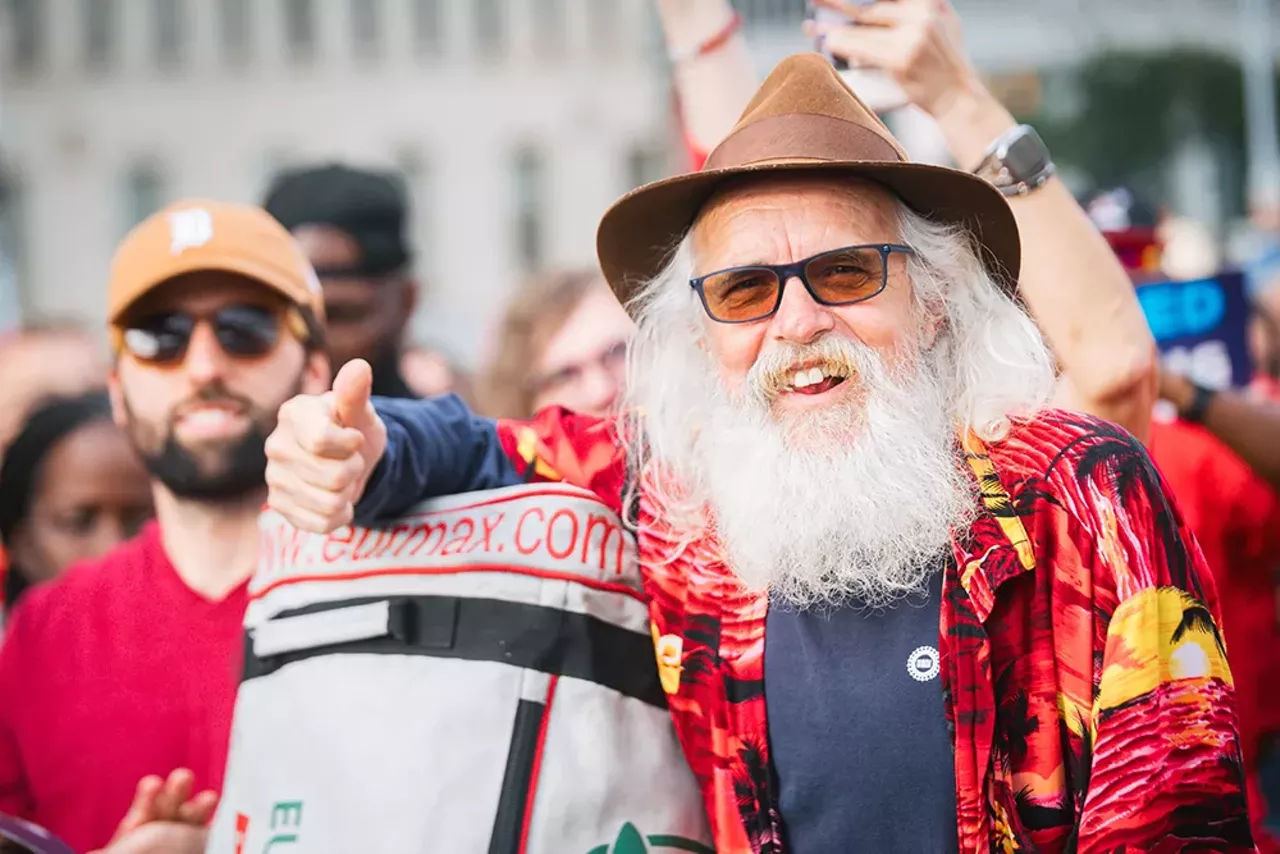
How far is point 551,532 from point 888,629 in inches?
20.6

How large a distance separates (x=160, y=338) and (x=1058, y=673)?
5.96 feet

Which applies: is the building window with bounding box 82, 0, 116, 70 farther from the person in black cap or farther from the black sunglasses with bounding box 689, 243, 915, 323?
the black sunglasses with bounding box 689, 243, 915, 323

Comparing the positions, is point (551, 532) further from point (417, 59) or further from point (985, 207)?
point (417, 59)

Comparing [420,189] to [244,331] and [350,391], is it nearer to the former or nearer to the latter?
[244,331]

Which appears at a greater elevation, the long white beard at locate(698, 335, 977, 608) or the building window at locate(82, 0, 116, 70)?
the building window at locate(82, 0, 116, 70)

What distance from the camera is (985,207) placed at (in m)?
2.48

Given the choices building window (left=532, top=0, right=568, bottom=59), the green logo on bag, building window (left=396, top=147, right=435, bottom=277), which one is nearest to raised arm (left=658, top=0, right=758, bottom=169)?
the green logo on bag

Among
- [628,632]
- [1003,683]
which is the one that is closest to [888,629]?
[1003,683]

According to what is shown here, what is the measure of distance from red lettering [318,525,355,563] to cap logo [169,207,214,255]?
93 centimetres

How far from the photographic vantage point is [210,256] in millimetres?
3113

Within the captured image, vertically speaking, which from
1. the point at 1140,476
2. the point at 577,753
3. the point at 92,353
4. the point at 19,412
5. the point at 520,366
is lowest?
the point at 577,753

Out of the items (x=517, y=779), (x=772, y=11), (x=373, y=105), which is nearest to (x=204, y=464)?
(x=517, y=779)

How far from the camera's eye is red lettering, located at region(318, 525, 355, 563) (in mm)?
2443

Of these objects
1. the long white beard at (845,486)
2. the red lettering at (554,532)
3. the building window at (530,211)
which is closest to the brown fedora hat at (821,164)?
the long white beard at (845,486)
